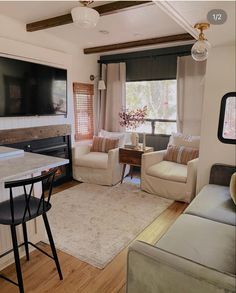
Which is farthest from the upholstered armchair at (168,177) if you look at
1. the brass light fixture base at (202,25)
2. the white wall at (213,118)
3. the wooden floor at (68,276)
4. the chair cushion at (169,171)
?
the brass light fixture base at (202,25)

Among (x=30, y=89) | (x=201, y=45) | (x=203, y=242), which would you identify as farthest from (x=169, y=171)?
(x=30, y=89)

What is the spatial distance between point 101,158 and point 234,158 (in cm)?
207

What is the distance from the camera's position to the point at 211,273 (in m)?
0.90

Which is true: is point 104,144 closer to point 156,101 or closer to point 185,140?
point 156,101

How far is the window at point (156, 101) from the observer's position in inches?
160

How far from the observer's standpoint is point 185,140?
350 cm

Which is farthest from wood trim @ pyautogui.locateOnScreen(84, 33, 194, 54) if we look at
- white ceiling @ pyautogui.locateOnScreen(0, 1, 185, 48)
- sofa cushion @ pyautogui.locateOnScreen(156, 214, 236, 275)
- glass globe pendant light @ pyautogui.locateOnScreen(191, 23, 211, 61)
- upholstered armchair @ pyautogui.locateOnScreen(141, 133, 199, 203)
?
sofa cushion @ pyautogui.locateOnScreen(156, 214, 236, 275)

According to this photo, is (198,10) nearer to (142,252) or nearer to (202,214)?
(142,252)

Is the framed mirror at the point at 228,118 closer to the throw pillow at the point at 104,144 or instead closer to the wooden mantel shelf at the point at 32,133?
the throw pillow at the point at 104,144

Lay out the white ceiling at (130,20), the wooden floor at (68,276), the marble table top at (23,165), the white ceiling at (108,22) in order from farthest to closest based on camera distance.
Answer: the white ceiling at (108,22), the wooden floor at (68,276), the marble table top at (23,165), the white ceiling at (130,20)

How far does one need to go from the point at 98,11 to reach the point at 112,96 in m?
2.17

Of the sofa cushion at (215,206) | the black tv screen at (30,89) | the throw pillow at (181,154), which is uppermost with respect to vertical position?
the black tv screen at (30,89)

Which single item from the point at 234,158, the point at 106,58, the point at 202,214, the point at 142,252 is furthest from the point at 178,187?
the point at 106,58

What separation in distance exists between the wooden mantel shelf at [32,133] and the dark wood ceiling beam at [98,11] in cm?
134
